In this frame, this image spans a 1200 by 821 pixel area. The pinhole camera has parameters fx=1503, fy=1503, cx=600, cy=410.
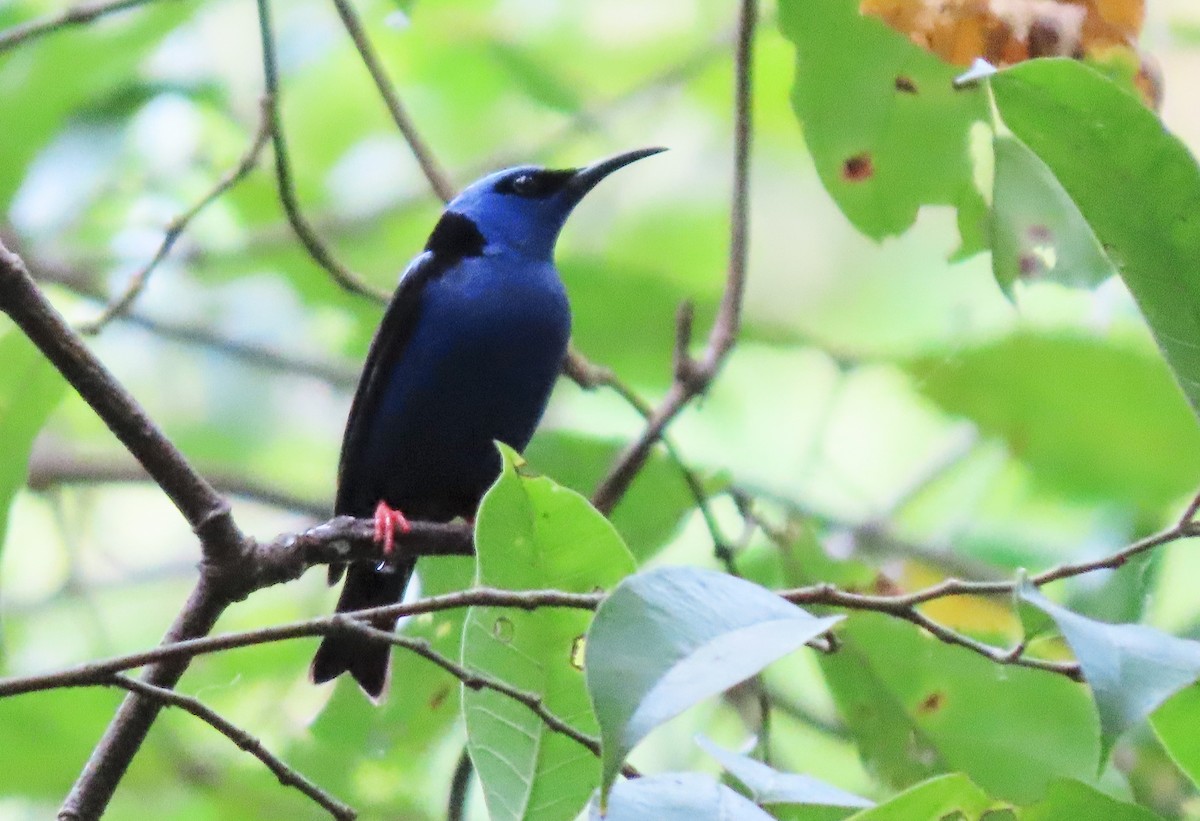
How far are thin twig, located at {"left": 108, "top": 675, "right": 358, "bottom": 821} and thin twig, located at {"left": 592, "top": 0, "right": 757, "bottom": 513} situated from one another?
151 cm

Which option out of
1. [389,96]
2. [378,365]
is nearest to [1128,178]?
[389,96]

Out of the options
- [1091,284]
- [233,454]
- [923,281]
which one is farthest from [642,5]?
[1091,284]

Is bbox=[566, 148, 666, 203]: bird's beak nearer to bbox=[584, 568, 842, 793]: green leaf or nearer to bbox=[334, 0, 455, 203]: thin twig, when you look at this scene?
bbox=[334, 0, 455, 203]: thin twig

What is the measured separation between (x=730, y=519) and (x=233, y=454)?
1814 millimetres

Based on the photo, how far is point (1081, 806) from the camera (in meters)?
1.76

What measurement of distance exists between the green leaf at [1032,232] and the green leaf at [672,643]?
125cm

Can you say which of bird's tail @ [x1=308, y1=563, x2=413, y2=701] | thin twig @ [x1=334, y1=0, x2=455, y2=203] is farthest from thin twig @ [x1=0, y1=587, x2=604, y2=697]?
thin twig @ [x1=334, y1=0, x2=455, y2=203]

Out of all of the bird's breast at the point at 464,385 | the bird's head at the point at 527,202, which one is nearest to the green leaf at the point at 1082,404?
the bird's breast at the point at 464,385

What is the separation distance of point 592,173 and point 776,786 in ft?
9.25

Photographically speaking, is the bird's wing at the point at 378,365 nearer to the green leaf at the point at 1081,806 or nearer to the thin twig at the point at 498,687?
the thin twig at the point at 498,687

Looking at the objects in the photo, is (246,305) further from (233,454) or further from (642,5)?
(642,5)

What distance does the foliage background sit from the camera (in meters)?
3.77

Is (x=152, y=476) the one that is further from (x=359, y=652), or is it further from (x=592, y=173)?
(x=592, y=173)

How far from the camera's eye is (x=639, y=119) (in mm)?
5848
